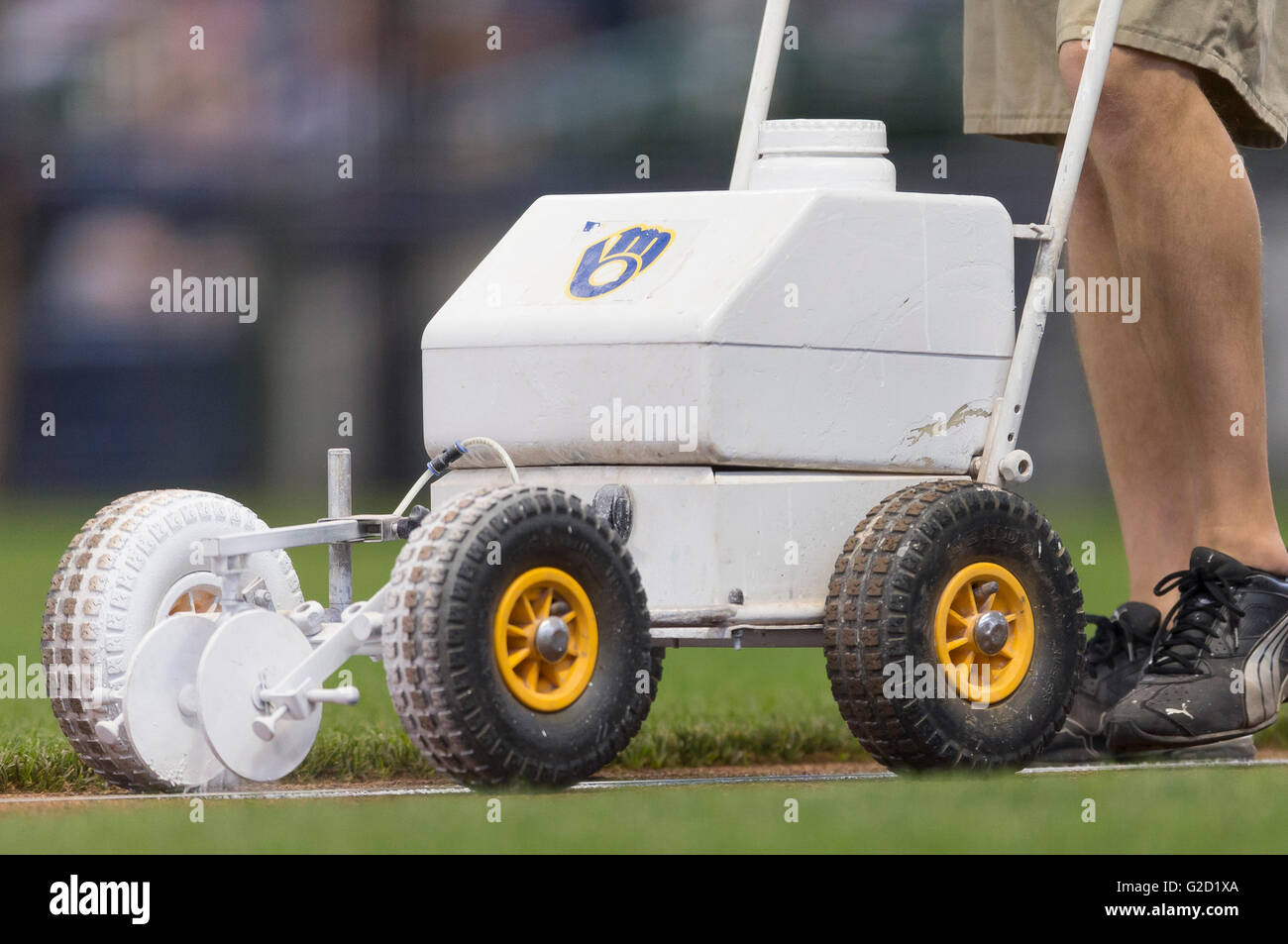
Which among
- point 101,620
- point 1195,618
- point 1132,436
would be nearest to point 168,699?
point 101,620

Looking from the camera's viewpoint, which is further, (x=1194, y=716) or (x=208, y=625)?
(x=1194, y=716)

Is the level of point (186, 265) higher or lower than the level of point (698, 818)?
higher

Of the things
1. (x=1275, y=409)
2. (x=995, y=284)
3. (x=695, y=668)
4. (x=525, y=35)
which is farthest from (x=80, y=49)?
(x=995, y=284)

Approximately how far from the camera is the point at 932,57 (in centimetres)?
1042

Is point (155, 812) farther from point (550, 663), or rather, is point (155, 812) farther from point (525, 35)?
point (525, 35)

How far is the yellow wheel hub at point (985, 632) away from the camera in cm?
250

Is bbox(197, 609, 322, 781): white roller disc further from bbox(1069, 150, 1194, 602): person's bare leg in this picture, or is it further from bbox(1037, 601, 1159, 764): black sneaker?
bbox(1069, 150, 1194, 602): person's bare leg

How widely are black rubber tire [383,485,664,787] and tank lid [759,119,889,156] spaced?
2.18ft

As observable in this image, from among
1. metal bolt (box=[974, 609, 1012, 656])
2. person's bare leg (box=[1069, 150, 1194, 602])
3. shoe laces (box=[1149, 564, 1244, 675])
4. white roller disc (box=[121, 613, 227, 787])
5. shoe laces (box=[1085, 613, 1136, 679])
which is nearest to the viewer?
white roller disc (box=[121, 613, 227, 787])

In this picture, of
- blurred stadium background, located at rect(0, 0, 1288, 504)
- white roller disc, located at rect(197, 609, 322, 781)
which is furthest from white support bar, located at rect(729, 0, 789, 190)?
blurred stadium background, located at rect(0, 0, 1288, 504)

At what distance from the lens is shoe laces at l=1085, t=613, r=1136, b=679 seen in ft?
9.80

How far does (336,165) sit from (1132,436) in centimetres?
769

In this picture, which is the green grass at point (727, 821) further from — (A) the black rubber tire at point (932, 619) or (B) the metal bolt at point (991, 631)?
(B) the metal bolt at point (991, 631)

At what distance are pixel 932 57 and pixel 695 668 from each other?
6.57 m
